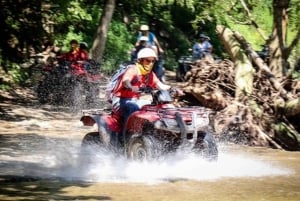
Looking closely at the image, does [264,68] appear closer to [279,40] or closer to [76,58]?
[279,40]

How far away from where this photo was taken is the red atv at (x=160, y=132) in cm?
862

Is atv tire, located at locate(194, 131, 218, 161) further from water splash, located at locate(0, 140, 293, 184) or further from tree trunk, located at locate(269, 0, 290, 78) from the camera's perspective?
tree trunk, located at locate(269, 0, 290, 78)

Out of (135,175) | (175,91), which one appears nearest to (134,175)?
(135,175)

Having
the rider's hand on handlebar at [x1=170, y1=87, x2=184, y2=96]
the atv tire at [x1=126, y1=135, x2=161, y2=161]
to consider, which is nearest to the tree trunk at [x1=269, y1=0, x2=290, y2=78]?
the rider's hand on handlebar at [x1=170, y1=87, x2=184, y2=96]

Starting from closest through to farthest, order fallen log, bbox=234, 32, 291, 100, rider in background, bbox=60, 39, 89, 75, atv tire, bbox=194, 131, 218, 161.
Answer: atv tire, bbox=194, 131, 218, 161 → fallen log, bbox=234, 32, 291, 100 → rider in background, bbox=60, 39, 89, 75

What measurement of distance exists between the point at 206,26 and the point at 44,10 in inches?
607

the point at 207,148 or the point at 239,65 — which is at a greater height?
the point at 239,65

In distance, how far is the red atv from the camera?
8.62m

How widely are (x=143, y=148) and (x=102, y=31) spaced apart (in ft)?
32.0

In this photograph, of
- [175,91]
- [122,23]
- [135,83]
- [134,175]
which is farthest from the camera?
[122,23]

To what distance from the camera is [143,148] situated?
28.4ft

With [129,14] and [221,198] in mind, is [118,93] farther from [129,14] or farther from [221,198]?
[129,14]

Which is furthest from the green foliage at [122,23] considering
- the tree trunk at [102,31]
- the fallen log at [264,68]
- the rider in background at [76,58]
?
the fallen log at [264,68]

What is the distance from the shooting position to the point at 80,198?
6.88 meters
